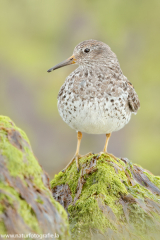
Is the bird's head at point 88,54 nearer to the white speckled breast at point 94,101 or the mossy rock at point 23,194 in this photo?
the white speckled breast at point 94,101

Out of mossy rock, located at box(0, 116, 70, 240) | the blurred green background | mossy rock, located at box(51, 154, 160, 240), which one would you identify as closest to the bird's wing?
mossy rock, located at box(51, 154, 160, 240)

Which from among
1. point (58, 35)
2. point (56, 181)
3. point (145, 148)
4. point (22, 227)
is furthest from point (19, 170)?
point (58, 35)

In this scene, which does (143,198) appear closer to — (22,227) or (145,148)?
(22,227)

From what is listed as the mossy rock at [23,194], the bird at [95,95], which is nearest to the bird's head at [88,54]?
the bird at [95,95]

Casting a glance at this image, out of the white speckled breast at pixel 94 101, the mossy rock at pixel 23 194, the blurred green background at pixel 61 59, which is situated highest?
the blurred green background at pixel 61 59

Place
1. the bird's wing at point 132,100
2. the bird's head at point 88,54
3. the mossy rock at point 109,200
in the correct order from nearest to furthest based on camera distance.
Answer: the mossy rock at point 109,200 → the bird's wing at point 132,100 → the bird's head at point 88,54
